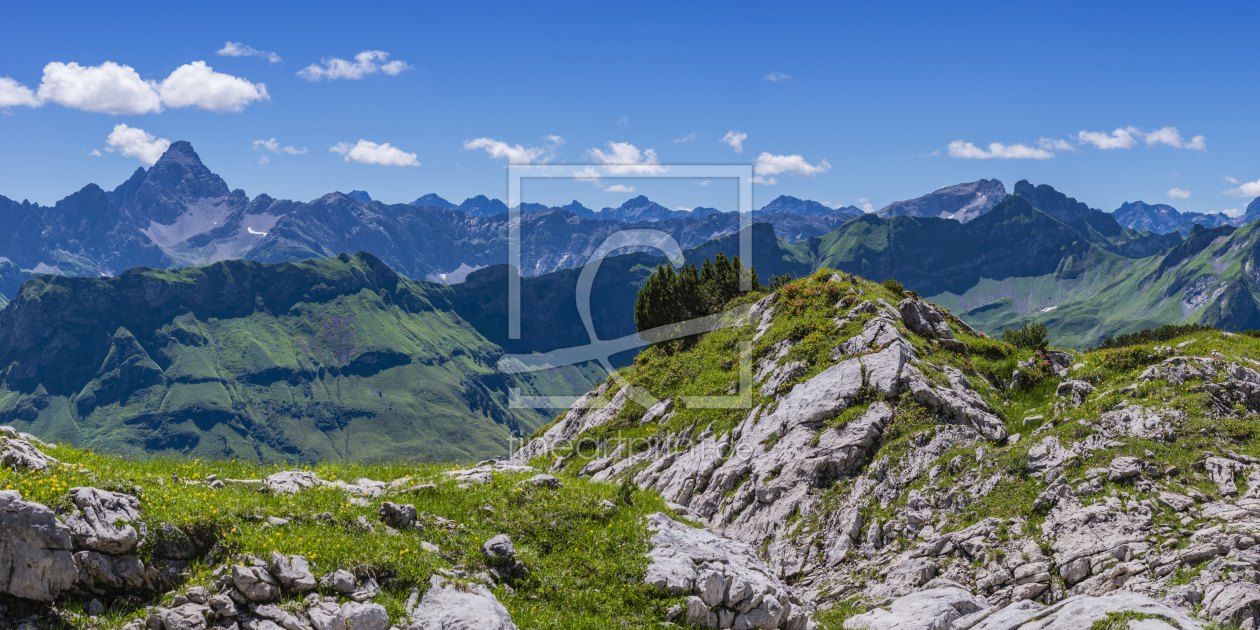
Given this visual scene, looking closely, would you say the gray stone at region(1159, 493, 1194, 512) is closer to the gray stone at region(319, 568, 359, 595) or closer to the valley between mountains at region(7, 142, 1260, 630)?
the valley between mountains at region(7, 142, 1260, 630)

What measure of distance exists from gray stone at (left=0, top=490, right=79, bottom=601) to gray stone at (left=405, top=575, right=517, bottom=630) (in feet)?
20.6

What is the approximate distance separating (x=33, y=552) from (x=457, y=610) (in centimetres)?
764

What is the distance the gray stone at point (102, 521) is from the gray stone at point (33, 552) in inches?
10.5

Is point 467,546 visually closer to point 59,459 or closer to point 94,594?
point 94,594

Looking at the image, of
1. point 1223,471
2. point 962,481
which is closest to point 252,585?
point 962,481

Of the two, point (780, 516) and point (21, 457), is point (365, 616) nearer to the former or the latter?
point (21, 457)

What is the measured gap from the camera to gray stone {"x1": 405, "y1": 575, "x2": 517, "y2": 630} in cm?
1448

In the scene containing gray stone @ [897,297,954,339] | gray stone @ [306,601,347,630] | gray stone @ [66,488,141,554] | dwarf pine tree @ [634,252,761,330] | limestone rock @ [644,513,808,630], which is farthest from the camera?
dwarf pine tree @ [634,252,761,330]

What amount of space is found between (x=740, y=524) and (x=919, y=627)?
30.7 ft

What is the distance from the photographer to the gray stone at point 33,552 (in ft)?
41.0

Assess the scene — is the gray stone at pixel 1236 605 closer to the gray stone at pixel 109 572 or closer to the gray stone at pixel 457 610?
the gray stone at pixel 457 610

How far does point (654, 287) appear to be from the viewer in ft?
169

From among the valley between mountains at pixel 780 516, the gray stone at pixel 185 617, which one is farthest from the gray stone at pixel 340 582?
the gray stone at pixel 185 617

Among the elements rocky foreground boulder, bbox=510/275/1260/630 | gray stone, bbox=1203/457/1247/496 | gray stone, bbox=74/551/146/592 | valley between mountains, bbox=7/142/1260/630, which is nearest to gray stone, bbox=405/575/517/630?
valley between mountains, bbox=7/142/1260/630
